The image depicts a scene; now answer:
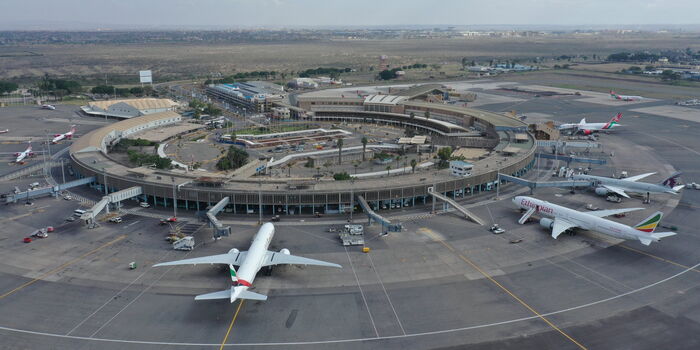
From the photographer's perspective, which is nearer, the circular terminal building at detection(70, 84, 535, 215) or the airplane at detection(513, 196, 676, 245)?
the airplane at detection(513, 196, 676, 245)

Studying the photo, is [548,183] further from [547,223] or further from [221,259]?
[221,259]

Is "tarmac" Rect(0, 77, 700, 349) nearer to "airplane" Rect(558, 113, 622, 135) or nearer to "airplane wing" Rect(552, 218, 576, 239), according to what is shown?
"airplane wing" Rect(552, 218, 576, 239)

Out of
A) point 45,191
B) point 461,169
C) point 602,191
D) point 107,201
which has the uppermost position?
point 461,169

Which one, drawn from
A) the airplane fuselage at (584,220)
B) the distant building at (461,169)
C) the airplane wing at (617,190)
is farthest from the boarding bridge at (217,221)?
the airplane wing at (617,190)

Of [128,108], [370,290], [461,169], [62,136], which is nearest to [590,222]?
[461,169]

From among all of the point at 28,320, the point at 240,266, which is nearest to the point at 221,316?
the point at 240,266

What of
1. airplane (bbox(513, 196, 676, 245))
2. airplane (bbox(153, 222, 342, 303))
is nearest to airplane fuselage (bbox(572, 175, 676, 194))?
airplane (bbox(513, 196, 676, 245))
